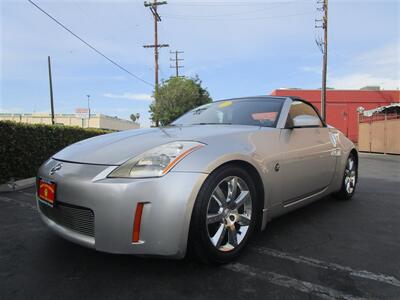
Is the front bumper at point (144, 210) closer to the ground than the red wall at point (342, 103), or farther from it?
closer to the ground

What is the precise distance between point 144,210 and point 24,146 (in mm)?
5818

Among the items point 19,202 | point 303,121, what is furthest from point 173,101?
point 303,121

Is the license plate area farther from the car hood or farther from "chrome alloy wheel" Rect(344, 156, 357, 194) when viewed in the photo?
"chrome alloy wheel" Rect(344, 156, 357, 194)

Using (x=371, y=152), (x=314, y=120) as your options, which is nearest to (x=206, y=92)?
(x=371, y=152)

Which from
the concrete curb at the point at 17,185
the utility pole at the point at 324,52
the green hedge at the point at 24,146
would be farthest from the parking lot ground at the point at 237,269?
the utility pole at the point at 324,52

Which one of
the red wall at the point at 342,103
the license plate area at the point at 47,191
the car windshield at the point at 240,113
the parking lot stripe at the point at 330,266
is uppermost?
the red wall at the point at 342,103

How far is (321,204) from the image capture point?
15.0ft

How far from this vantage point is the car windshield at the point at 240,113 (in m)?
3.44

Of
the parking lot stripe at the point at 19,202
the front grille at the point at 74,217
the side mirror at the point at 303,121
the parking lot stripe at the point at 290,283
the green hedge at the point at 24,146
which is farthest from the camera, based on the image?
the green hedge at the point at 24,146

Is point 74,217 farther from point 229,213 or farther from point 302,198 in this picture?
point 302,198

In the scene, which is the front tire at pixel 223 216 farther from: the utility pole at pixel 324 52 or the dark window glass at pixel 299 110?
the utility pole at pixel 324 52

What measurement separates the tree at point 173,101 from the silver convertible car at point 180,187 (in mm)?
24631

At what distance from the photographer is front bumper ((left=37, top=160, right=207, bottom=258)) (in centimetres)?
219

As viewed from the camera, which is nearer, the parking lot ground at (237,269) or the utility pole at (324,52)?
the parking lot ground at (237,269)
